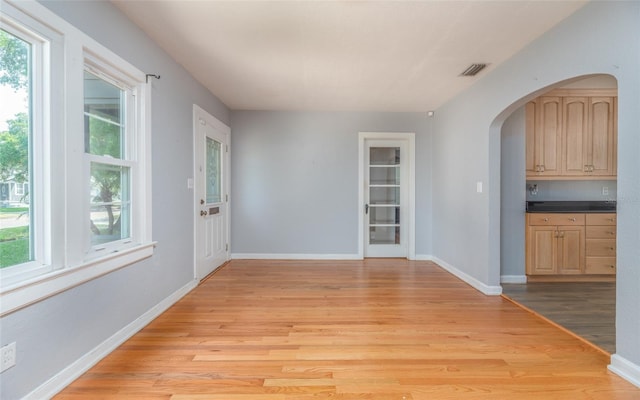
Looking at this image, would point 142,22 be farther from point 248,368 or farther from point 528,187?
point 528,187

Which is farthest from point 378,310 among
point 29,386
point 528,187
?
point 528,187

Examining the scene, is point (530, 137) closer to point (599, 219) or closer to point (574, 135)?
point (574, 135)

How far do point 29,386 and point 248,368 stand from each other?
111 cm

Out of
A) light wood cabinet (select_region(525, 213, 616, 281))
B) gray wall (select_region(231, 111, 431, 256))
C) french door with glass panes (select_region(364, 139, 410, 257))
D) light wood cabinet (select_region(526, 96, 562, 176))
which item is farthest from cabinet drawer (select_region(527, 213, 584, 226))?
french door with glass panes (select_region(364, 139, 410, 257))

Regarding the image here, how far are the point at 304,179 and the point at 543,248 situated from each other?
3.43 metres

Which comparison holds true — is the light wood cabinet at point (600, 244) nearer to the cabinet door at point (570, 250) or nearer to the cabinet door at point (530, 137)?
the cabinet door at point (570, 250)

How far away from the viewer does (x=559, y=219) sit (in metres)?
3.66

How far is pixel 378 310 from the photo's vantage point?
288 cm

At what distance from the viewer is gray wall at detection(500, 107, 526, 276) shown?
369 centimetres

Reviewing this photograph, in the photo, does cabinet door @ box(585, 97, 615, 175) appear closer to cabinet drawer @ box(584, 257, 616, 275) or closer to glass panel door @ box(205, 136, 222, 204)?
cabinet drawer @ box(584, 257, 616, 275)

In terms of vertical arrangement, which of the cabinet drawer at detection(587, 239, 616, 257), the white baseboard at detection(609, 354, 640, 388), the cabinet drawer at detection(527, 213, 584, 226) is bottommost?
the white baseboard at detection(609, 354, 640, 388)

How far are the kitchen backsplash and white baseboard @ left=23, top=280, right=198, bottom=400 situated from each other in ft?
15.7

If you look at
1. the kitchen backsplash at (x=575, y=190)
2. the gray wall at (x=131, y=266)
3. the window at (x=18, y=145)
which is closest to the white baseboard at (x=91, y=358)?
the gray wall at (x=131, y=266)

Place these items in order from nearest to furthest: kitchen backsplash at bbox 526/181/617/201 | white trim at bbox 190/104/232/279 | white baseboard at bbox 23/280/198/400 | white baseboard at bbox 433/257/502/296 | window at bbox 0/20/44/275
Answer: window at bbox 0/20/44/275 < white baseboard at bbox 23/280/198/400 < white baseboard at bbox 433/257/502/296 < white trim at bbox 190/104/232/279 < kitchen backsplash at bbox 526/181/617/201
